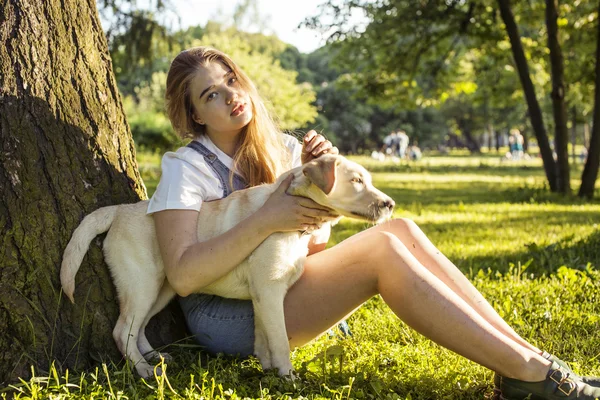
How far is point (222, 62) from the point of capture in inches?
138

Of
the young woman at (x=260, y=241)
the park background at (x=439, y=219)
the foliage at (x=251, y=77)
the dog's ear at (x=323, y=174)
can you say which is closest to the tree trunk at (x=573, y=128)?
the park background at (x=439, y=219)

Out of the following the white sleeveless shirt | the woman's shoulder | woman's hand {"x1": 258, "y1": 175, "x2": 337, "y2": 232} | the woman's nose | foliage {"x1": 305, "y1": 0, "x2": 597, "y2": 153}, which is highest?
foliage {"x1": 305, "y1": 0, "x2": 597, "y2": 153}

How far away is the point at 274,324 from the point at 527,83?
36.0 ft

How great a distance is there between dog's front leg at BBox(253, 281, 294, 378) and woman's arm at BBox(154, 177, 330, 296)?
212mm

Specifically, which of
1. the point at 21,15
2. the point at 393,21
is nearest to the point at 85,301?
the point at 21,15

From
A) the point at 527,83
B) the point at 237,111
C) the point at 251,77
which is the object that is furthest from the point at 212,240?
the point at 251,77

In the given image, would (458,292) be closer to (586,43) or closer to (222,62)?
(222,62)

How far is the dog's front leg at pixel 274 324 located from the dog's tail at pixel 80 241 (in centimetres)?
88

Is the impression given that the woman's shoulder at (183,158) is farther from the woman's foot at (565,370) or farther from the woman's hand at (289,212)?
the woman's foot at (565,370)

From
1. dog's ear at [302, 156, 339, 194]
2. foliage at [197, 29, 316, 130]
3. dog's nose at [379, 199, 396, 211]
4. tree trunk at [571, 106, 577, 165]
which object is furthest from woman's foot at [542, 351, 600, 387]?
foliage at [197, 29, 316, 130]

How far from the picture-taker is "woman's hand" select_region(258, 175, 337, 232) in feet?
9.73

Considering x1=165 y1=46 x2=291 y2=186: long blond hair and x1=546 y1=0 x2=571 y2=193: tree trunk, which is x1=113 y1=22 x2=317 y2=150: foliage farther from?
x1=165 y1=46 x2=291 y2=186: long blond hair

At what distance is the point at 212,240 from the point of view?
2.98m

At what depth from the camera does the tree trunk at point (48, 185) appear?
2893mm
